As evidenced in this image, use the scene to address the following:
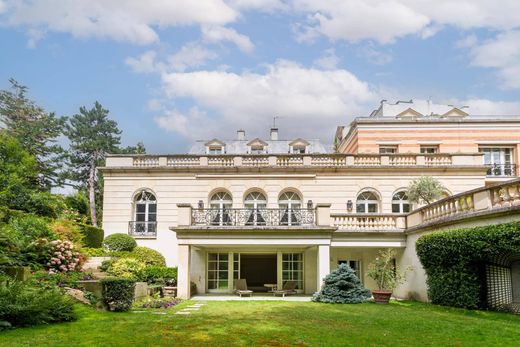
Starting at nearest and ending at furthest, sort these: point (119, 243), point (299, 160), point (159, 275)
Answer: point (159, 275) < point (119, 243) < point (299, 160)

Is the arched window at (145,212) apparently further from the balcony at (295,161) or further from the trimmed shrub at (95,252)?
the trimmed shrub at (95,252)

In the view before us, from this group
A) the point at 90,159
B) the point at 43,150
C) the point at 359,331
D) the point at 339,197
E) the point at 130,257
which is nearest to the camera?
the point at 359,331

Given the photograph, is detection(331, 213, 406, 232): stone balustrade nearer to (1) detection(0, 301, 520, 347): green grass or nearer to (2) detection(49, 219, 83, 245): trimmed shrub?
(1) detection(0, 301, 520, 347): green grass

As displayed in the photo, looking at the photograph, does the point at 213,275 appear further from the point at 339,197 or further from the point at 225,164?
the point at 339,197

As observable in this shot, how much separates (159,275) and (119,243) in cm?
366

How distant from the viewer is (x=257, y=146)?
27.8 metres

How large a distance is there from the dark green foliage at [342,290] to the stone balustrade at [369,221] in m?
3.04

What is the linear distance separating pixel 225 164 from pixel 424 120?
12354 millimetres

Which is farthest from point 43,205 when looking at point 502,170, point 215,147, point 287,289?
point 502,170

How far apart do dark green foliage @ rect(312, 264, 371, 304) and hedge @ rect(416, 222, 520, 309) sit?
2272mm

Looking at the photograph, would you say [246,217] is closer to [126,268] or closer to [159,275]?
[159,275]

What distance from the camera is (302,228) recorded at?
1719 centimetres

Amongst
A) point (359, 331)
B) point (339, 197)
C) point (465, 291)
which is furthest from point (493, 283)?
point (339, 197)

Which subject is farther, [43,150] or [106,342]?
[43,150]
